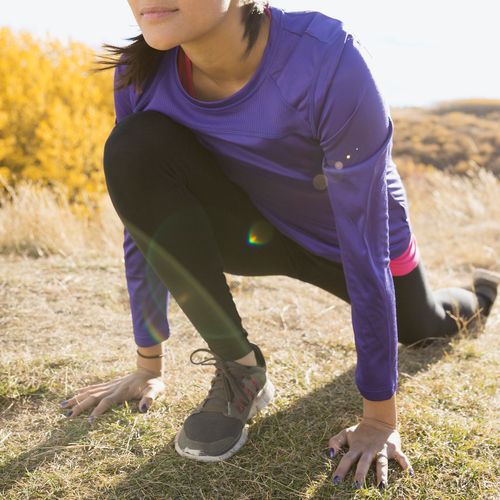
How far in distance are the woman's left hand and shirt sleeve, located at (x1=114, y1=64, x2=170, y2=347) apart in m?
0.77

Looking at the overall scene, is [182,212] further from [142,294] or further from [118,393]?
[118,393]

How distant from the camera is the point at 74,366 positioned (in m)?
2.39

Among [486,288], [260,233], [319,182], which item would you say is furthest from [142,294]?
[486,288]

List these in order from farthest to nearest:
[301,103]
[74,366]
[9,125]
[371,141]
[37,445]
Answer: [9,125] < [74,366] < [37,445] < [301,103] < [371,141]

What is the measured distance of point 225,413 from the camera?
1927 mm

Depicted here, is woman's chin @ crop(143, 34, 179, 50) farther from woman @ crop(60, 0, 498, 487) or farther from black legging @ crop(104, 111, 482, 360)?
black legging @ crop(104, 111, 482, 360)

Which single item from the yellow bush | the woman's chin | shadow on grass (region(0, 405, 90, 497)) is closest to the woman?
the woman's chin

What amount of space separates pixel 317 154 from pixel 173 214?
491 millimetres

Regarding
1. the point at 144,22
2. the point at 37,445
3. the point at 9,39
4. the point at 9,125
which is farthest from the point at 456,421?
the point at 9,39

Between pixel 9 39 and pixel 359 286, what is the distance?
12.5m

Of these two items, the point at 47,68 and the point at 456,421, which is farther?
the point at 47,68

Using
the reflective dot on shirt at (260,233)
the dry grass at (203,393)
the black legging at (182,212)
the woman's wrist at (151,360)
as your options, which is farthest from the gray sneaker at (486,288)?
the woman's wrist at (151,360)

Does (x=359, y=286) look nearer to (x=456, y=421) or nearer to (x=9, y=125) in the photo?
(x=456, y=421)

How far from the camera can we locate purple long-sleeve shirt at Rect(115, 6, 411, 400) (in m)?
1.58
